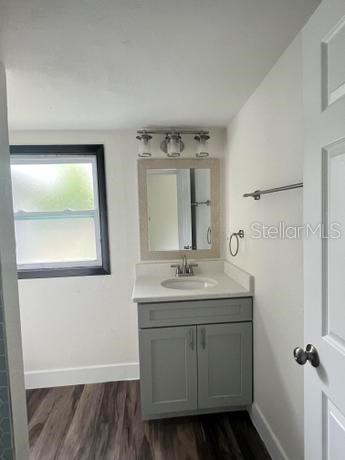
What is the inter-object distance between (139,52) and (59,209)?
1482 mm

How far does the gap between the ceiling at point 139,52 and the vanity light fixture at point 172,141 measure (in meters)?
0.27

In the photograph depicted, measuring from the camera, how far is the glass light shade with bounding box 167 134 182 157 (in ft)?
7.03

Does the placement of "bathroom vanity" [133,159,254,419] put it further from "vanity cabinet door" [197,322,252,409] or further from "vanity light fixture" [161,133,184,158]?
"vanity light fixture" [161,133,184,158]

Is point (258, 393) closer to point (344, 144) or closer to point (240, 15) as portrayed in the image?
point (344, 144)

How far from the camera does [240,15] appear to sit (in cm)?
99

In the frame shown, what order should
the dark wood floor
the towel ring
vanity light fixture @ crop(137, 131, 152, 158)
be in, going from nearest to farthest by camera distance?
1. the dark wood floor
2. the towel ring
3. vanity light fixture @ crop(137, 131, 152, 158)

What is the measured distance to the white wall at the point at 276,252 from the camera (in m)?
1.23

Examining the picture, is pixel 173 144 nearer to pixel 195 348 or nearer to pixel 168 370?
pixel 195 348

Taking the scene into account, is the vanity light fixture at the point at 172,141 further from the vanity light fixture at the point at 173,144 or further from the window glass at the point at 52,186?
the window glass at the point at 52,186

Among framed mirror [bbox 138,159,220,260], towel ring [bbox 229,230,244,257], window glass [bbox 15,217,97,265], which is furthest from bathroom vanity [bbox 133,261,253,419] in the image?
window glass [bbox 15,217,97,265]

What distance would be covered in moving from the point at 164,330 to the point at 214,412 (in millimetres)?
737

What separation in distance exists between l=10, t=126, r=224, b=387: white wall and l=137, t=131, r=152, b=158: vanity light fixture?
15 centimetres

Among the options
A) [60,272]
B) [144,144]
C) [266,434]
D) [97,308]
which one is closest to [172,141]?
[144,144]

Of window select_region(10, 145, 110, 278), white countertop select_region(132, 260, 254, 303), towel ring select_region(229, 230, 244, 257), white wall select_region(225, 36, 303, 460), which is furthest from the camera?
window select_region(10, 145, 110, 278)
